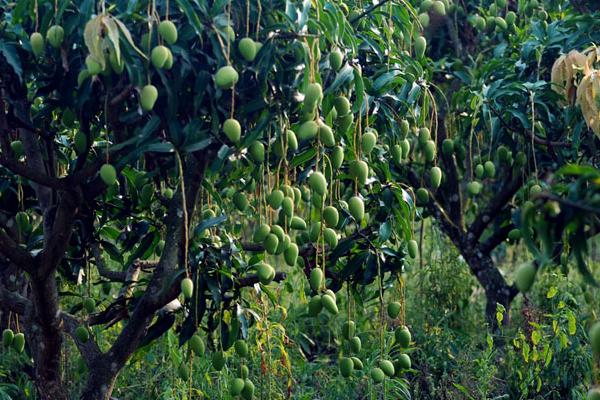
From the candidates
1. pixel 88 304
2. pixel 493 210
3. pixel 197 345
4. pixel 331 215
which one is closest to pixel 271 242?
pixel 331 215

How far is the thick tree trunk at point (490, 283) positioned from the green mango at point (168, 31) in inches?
91.3

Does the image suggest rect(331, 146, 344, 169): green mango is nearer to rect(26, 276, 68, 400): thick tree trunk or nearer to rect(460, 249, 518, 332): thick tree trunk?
rect(26, 276, 68, 400): thick tree trunk

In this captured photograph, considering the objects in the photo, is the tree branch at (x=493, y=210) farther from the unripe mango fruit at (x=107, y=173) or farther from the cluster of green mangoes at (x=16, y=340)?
the unripe mango fruit at (x=107, y=173)

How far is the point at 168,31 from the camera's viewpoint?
1.80 m

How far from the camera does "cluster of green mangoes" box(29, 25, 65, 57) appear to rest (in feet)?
6.12

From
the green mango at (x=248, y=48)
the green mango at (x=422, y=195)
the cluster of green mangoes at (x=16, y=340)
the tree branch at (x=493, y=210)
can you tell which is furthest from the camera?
the tree branch at (x=493, y=210)

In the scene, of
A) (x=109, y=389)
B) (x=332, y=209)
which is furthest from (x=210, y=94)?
(x=109, y=389)

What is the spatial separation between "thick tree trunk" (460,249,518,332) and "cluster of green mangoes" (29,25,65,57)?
2.36m

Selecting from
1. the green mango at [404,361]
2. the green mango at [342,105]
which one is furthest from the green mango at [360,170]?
the green mango at [404,361]

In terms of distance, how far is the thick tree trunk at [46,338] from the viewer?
2.44m

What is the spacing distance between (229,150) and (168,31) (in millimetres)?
323

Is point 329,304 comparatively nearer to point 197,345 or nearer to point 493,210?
point 197,345

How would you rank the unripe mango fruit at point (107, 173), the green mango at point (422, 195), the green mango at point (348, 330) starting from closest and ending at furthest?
the unripe mango fruit at point (107, 173)
the green mango at point (348, 330)
the green mango at point (422, 195)

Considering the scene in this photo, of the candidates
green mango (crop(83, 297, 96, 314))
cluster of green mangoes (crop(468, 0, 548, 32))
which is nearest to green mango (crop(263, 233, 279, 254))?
green mango (crop(83, 297, 96, 314))
